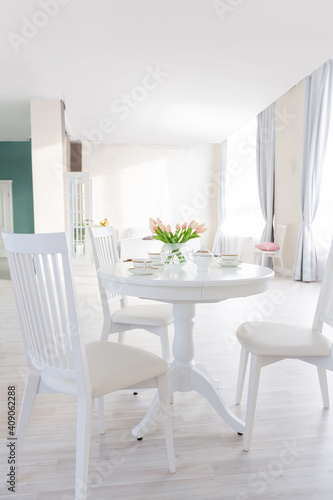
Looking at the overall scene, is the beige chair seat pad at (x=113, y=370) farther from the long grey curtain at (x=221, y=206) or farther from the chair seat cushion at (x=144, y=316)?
the long grey curtain at (x=221, y=206)

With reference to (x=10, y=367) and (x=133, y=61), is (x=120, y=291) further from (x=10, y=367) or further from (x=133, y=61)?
(x=133, y=61)

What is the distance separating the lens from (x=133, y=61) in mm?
4523

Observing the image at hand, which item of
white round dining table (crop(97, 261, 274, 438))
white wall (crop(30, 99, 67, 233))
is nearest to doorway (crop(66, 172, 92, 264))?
white wall (crop(30, 99, 67, 233))

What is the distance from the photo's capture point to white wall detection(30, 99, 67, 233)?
5.93 metres

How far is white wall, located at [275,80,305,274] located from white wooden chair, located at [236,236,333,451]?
459cm

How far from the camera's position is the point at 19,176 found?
9.79m

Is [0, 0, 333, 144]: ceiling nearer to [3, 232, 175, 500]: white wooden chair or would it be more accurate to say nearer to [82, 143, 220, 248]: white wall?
[82, 143, 220, 248]: white wall

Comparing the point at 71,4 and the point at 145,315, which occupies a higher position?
the point at 71,4

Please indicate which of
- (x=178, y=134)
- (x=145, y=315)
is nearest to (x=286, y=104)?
(x=178, y=134)

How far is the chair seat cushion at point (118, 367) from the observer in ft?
4.42

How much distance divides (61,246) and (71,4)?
304cm

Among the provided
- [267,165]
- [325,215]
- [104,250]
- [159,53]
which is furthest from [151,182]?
[104,250]

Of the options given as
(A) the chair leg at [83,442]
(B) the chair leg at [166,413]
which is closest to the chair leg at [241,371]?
(B) the chair leg at [166,413]

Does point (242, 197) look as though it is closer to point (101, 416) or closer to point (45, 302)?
point (101, 416)
